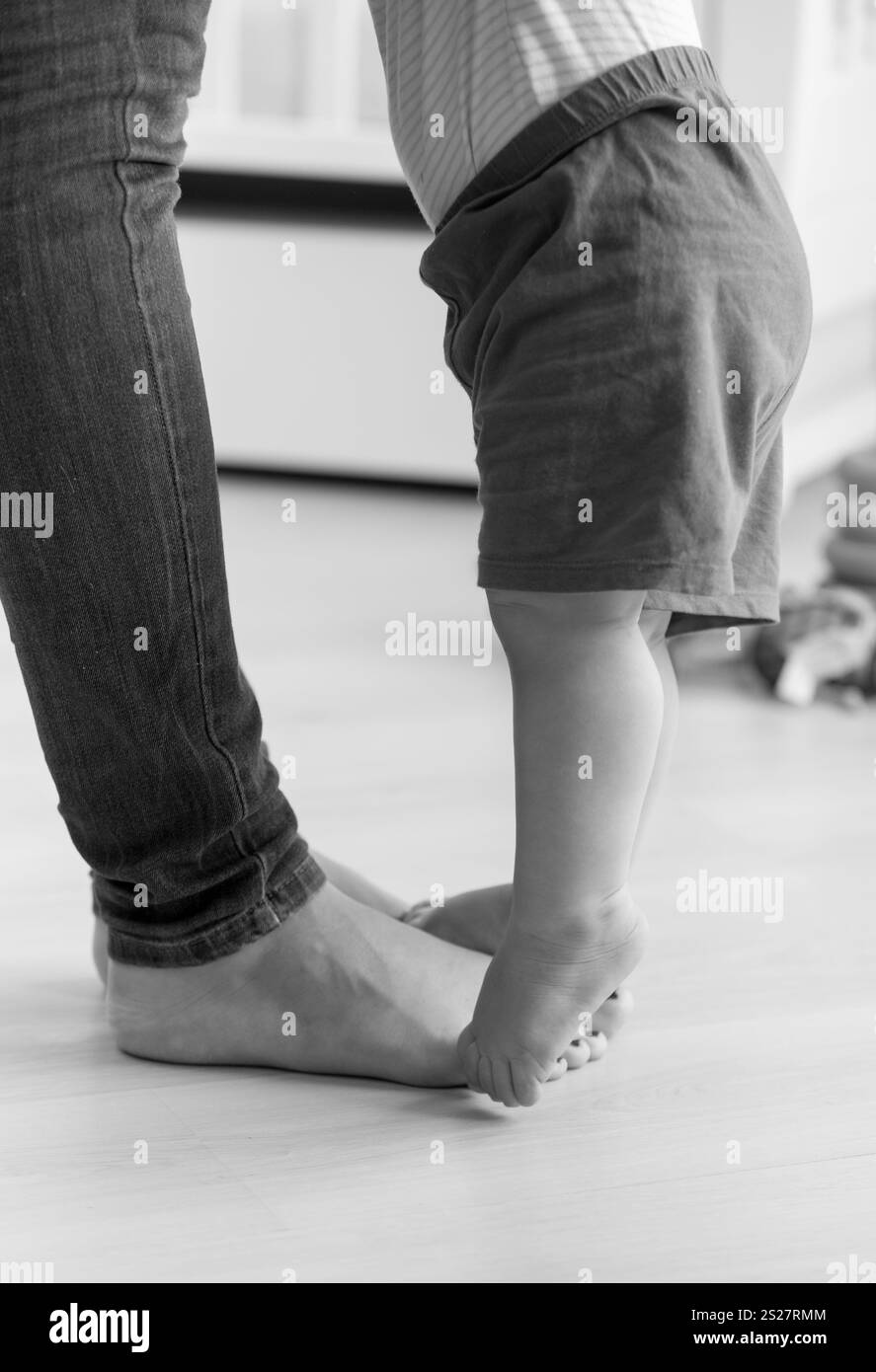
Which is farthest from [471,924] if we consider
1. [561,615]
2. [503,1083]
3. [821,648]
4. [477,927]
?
[821,648]

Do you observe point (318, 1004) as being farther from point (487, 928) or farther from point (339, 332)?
point (339, 332)

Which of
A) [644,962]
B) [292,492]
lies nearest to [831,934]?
[644,962]

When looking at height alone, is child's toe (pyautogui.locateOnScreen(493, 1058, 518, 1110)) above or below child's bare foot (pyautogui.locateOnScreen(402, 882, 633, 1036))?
below

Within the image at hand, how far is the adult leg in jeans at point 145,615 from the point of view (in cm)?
70

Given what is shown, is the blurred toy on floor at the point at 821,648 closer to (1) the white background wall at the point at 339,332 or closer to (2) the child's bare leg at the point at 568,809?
(1) the white background wall at the point at 339,332

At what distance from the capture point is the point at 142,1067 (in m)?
0.82

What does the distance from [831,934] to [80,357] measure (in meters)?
0.54

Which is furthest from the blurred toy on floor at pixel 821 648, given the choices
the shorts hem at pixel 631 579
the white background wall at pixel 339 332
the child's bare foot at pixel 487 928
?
the shorts hem at pixel 631 579

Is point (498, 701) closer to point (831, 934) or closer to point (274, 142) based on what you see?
point (831, 934)

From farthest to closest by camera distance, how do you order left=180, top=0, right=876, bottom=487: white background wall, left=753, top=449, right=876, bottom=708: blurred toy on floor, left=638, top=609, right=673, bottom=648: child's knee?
left=180, top=0, right=876, bottom=487: white background wall < left=753, top=449, right=876, bottom=708: blurred toy on floor < left=638, top=609, right=673, bottom=648: child's knee

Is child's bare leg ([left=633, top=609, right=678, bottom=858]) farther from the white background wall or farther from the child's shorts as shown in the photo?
the white background wall

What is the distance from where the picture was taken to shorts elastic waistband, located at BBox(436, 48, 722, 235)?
66cm

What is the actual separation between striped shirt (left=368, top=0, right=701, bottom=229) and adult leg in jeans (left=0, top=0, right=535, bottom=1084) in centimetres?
10

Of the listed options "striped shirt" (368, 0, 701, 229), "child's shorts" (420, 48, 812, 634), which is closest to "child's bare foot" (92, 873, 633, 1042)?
"child's shorts" (420, 48, 812, 634)
